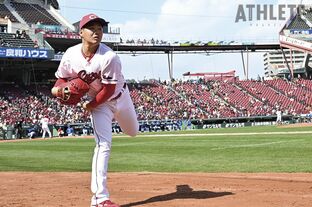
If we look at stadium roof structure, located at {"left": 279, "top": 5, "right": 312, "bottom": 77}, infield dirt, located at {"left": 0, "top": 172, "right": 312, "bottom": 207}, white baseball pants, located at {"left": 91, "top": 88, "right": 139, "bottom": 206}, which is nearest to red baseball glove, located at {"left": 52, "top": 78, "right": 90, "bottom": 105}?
white baseball pants, located at {"left": 91, "top": 88, "right": 139, "bottom": 206}

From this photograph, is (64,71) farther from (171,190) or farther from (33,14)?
(33,14)

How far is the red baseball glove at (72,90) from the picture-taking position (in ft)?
16.5

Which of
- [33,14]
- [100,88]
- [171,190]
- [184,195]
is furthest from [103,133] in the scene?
[33,14]

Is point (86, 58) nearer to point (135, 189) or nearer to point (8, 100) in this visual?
point (135, 189)

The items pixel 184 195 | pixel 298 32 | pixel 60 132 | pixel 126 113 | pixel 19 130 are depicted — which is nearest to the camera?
pixel 126 113

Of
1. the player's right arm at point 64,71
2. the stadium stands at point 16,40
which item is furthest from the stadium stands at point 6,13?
the player's right arm at point 64,71

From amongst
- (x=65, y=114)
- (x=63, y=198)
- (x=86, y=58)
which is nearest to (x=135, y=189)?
(x=63, y=198)

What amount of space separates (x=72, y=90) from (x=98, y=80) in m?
0.32

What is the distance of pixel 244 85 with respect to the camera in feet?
180

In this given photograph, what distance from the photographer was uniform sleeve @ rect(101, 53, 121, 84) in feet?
16.5

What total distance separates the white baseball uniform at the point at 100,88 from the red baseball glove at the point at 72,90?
0.07m

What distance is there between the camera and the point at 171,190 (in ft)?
20.8

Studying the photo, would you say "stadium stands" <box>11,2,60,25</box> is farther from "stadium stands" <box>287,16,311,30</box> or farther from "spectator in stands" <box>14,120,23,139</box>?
"stadium stands" <box>287,16,311,30</box>

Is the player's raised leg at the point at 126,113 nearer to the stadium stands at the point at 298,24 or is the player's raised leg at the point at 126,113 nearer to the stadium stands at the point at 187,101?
the stadium stands at the point at 187,101
